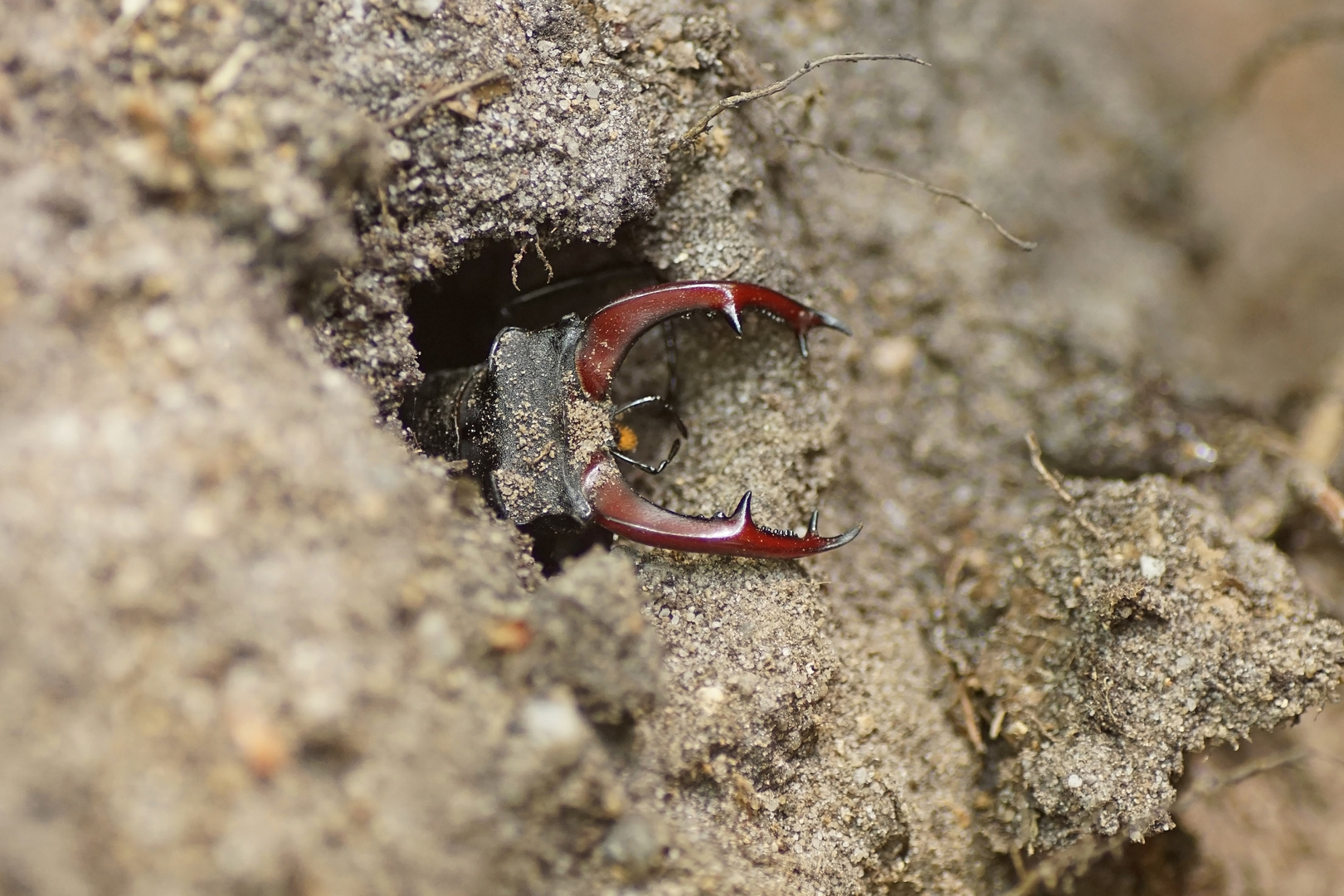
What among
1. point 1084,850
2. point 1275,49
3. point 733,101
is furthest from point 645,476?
point 1275,49

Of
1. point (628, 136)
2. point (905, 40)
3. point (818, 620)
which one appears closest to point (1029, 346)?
point (905, 40)

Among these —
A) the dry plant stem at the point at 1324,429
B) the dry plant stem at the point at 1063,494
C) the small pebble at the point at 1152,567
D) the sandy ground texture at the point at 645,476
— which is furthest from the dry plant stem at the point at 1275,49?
the small pebble at the point at 1152,567

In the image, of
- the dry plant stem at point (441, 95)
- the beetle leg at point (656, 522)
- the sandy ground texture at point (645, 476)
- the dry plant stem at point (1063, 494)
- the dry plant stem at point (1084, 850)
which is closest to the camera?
the sandy ground texture at point (645, 476)

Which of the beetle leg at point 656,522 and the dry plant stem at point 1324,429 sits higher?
the beetle leg at point 656,522

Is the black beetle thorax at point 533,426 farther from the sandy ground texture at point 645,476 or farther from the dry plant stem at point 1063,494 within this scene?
the dry plant stem at point 1063,494

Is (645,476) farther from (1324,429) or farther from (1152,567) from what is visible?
(1324,429)

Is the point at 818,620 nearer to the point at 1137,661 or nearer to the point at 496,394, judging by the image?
the point at 1137,661
